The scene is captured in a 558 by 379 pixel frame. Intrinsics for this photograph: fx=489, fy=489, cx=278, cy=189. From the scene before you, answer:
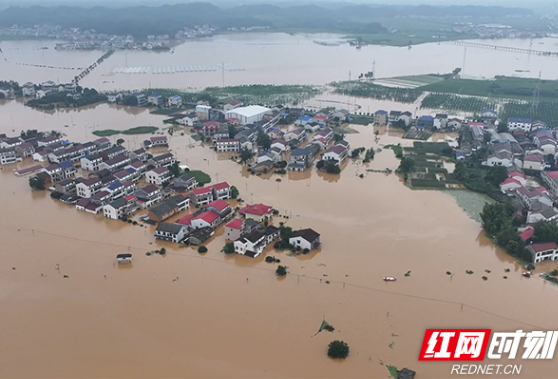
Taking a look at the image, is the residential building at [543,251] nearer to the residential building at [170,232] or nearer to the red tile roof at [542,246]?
the red tile roof at [542,246]

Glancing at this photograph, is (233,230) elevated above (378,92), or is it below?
below

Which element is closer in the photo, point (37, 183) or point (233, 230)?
point (233, 230)

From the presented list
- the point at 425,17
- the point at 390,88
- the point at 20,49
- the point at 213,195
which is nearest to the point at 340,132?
the point at 213,195

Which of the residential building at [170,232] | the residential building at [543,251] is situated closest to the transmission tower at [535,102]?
the residential building at [543,251]

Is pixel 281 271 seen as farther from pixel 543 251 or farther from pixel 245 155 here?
pixel 245 155

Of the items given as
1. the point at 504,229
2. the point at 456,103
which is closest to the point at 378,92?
the point at 456,103
